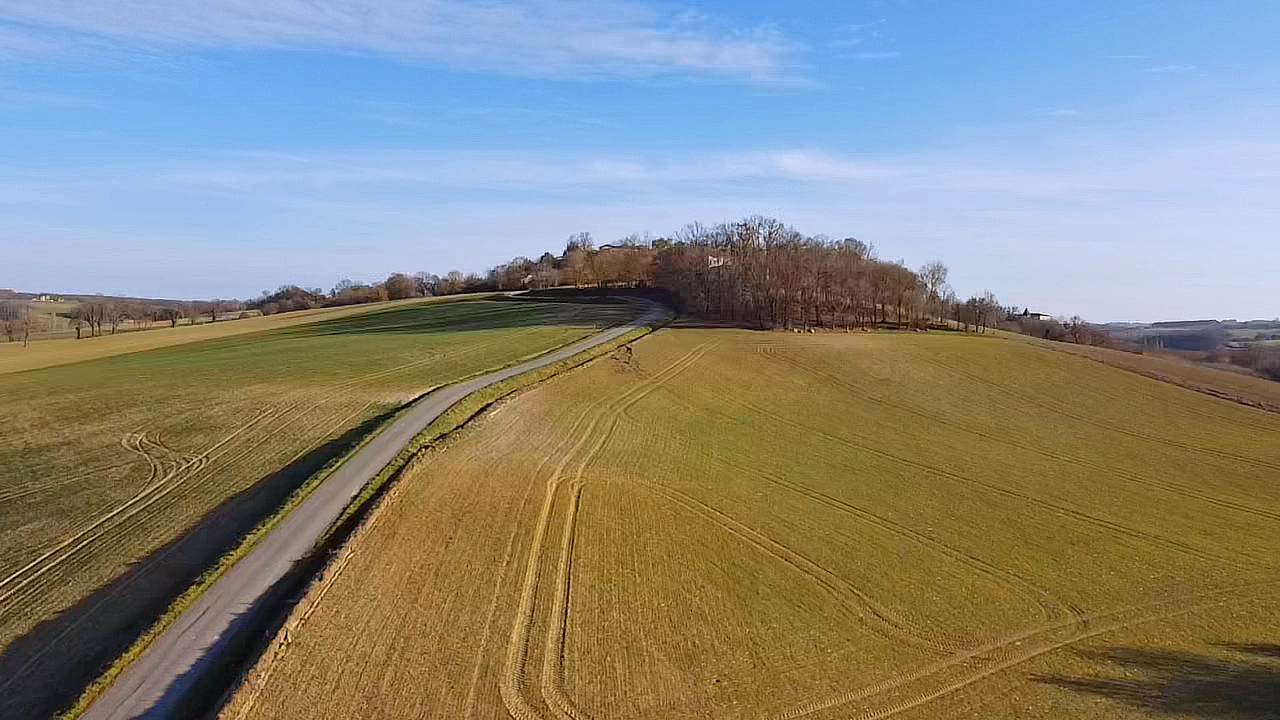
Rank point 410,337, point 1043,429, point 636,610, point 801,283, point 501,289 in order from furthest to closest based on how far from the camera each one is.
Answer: point 501,289, point 801,283, point 410,337, point 1043,429, point 636,610

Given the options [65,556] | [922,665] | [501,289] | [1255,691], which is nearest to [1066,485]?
[1255,691]

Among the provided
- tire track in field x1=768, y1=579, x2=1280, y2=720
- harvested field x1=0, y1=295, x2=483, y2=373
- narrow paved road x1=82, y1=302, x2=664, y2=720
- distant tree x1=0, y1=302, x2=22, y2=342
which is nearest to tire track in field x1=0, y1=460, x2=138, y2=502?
narrow paved road x1=82, y1=302, x2=664, y2=720

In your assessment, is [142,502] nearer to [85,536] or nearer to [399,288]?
[85,536]

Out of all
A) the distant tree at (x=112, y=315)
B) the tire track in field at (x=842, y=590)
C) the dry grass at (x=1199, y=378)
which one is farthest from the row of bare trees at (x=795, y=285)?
the distant tree at (x=112, y=315)

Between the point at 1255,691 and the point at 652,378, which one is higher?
the point at 652,378

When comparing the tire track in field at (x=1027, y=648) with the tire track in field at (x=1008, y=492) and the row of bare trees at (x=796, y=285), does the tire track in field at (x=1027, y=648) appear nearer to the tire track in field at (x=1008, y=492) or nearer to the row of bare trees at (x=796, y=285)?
the tire track in field at (x=1008, y=492)

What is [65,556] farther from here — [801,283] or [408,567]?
[801,283]
